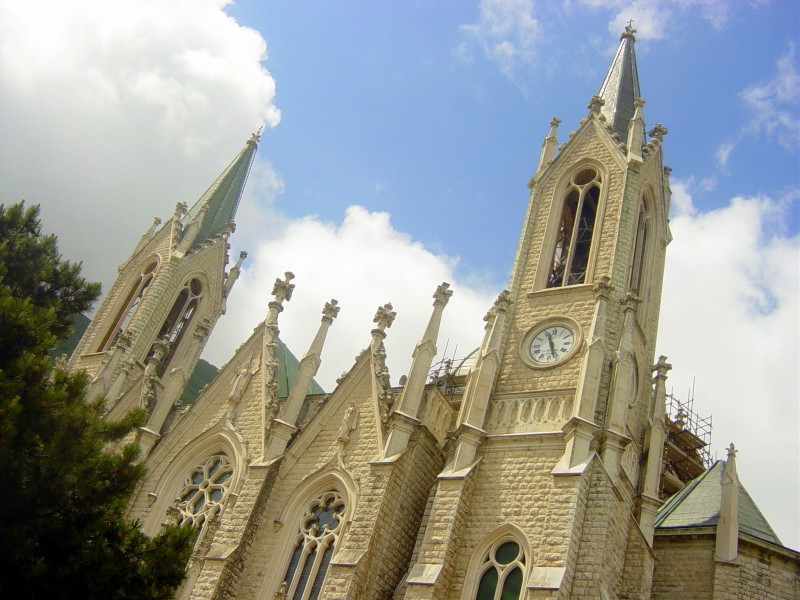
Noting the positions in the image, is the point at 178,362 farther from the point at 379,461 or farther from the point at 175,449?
the point at 379,461

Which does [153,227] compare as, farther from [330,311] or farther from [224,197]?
[330,311]

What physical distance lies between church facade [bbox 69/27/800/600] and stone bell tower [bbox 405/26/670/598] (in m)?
0.05

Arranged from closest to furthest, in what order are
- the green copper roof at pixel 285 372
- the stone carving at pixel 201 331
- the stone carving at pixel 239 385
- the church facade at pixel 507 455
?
the church facade at pixel 507 455 → the stone carving at pixel 239 385 → the green copper roof at pixel 285 372 → the stone carving at pixel 201 331

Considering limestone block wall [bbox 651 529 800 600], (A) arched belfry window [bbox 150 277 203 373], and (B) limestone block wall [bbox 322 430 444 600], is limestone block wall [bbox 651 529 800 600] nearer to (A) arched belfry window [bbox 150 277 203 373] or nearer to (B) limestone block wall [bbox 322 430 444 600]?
(B) limestone block wall [bbox 322 430 444 600]

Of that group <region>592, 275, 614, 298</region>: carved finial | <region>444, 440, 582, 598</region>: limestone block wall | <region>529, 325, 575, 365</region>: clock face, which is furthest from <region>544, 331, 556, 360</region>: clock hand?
<region>444, 440, 582, 598</region>: limestone block wall

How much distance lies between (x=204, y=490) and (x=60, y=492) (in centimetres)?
1128

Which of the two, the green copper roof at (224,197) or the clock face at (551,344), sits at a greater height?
the green copper roof at (224,197)

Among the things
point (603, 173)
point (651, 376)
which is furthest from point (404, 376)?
point (603, 173)

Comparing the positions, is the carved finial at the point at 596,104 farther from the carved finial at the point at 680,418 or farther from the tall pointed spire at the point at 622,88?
the carved finial at the point at 680,418

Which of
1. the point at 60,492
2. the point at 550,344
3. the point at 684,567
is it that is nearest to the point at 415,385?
the point at 550,344

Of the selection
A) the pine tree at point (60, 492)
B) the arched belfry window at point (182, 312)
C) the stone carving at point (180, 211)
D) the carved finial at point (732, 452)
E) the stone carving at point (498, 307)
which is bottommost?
the pine tree at point (60, 492)

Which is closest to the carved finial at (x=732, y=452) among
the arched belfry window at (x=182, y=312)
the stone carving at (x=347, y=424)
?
the stone carving at (x=347, y=424)

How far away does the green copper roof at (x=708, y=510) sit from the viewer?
19359mm

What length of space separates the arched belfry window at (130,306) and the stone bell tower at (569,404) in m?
15.9
